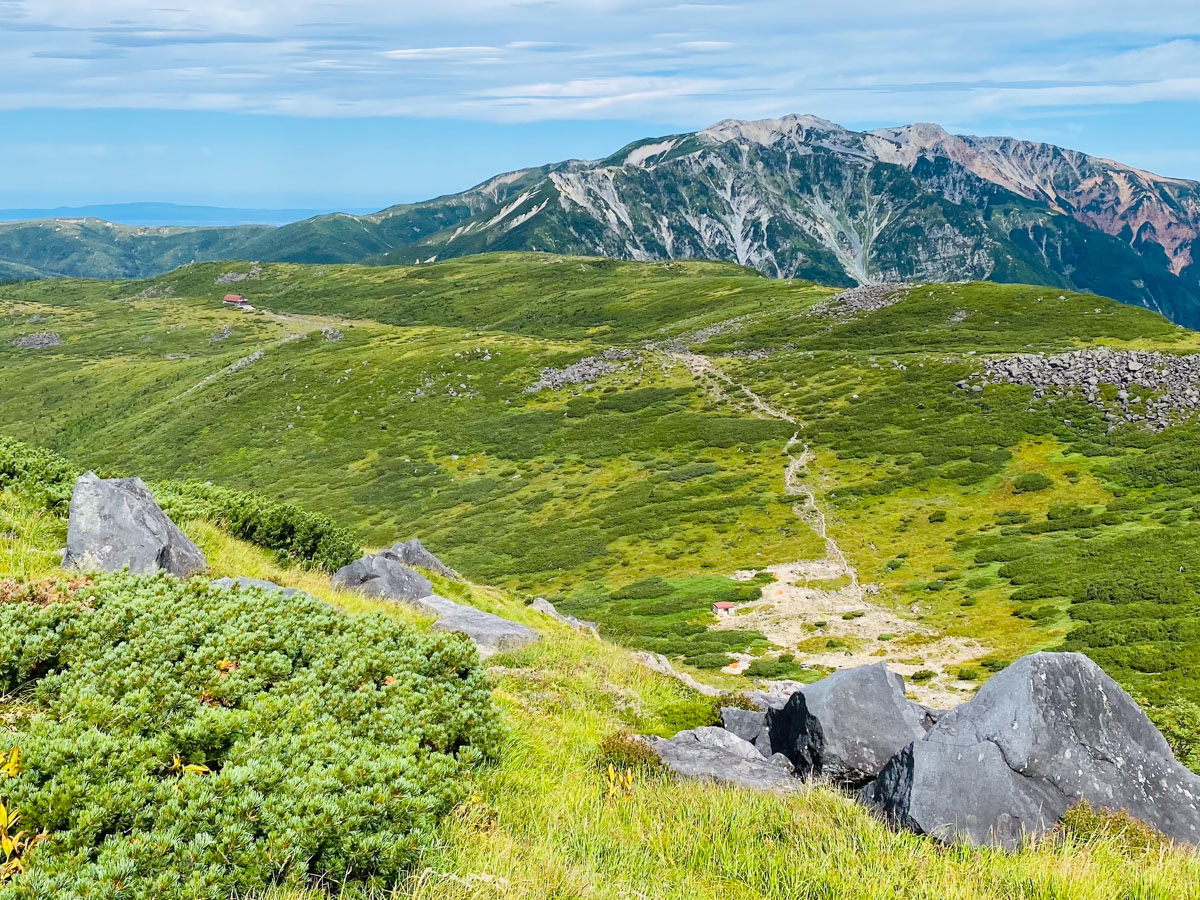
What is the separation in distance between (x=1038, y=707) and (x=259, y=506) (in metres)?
21.3

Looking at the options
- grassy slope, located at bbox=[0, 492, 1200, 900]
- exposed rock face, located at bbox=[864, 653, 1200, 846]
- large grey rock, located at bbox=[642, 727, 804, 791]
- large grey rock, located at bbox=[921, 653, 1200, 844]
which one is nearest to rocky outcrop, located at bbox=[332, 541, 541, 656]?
large grey rock, located at bbox=[642, 727, 804, 791]

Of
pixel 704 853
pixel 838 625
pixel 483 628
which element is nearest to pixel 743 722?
pixel 483 628

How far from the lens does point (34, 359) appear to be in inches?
7603

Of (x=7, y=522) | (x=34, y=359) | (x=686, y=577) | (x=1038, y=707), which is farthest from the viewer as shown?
(x=34, y=359)

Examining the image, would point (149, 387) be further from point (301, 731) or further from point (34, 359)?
point (301, 731)

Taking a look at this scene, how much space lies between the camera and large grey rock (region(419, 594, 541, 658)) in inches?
659

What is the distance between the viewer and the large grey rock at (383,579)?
20734 mm

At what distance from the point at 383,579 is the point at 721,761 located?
13.4 meters

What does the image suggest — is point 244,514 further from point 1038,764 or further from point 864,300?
point 864,300

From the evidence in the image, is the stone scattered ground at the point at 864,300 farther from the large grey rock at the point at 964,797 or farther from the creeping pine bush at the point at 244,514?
the large grey rock at the point at 964,797

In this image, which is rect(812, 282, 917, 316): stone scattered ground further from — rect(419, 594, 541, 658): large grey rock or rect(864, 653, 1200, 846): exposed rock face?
rect(864, 653, 1200, 846): exposed rock face

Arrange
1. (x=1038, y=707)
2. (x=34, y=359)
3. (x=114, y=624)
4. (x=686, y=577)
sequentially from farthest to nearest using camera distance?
(x=34, y=359) → (x=686, y=577) → (x=1038, y=707) → (x=114, y=624)

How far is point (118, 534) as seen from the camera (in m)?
13.7

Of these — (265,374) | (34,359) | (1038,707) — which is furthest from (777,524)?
(34,359)
